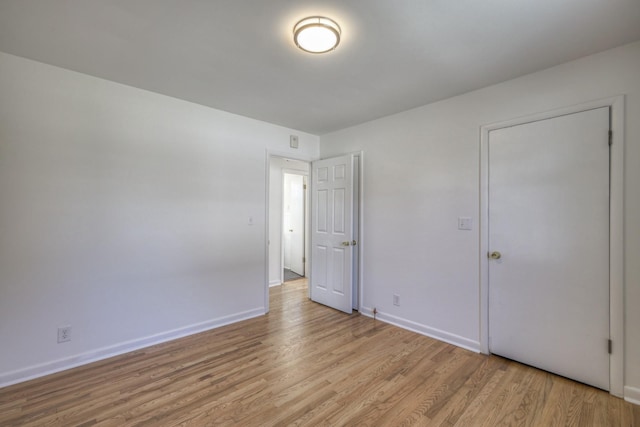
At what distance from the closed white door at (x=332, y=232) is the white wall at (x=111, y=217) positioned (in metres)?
1.00

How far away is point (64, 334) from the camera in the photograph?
227 centimetres

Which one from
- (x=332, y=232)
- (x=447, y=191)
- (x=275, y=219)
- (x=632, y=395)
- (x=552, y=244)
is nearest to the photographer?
(x=632, y=395)

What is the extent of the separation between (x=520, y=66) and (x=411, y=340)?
2.62 m

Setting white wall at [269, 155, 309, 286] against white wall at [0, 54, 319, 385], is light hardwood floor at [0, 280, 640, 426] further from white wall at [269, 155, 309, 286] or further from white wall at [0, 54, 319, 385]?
white wall at [269, 155, 309, 286]

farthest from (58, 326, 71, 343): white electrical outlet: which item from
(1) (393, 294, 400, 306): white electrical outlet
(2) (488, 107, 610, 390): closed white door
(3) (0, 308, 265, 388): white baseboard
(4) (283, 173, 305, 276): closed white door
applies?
(4) (283, 173, 305, 276): closed white door

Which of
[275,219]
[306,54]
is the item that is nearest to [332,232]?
[275,219]

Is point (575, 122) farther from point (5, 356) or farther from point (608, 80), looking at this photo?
point (5, 356)

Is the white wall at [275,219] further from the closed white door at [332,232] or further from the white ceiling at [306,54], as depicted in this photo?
the white ceiling at [306,54]

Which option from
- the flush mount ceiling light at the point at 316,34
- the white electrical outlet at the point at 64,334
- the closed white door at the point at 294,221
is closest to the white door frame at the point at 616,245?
the flush mount ceiling light at the point at 316,34

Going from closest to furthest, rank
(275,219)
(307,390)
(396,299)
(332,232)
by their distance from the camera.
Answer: (307,390), (396,299), (332,232), (275,219)

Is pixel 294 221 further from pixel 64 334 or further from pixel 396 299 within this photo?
pixel 64 334

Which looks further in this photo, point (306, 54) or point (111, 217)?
point (111, 217)

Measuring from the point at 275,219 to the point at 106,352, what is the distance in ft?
9.64

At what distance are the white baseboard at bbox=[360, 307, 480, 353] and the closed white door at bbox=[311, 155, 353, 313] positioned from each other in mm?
402
